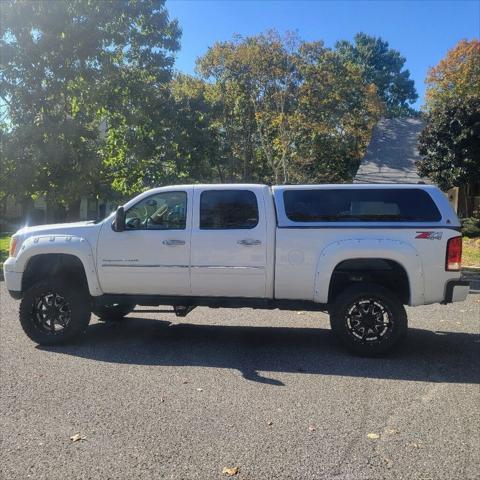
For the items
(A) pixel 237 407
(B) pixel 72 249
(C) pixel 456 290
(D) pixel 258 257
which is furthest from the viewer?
(B) pixel 72 249

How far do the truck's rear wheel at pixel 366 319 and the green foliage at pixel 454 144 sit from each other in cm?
1429

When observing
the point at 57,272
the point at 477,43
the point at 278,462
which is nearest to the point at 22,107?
the point at 57,272

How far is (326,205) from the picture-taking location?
6.52 meters

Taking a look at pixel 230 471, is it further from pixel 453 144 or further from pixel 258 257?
pixel 453 144

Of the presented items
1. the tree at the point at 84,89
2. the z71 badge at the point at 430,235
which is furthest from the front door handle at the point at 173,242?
the tree at the point at 84,89

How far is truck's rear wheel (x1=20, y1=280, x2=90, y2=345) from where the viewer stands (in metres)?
6.86

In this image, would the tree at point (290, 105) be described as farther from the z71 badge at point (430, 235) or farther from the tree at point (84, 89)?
the z71 badge at point (430, 235)

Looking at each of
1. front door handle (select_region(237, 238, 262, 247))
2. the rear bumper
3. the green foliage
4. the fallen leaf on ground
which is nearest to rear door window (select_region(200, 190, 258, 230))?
front door handle (select_region(237, 238, 262, 247))

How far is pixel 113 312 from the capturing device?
8.09 meters

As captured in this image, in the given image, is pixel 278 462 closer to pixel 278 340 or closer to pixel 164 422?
pixel 164 422

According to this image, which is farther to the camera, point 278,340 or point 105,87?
point 105,87

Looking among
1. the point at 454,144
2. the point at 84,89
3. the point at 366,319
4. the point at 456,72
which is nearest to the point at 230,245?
the point at 366,319

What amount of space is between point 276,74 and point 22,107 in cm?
1530

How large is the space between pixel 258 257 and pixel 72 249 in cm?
233
